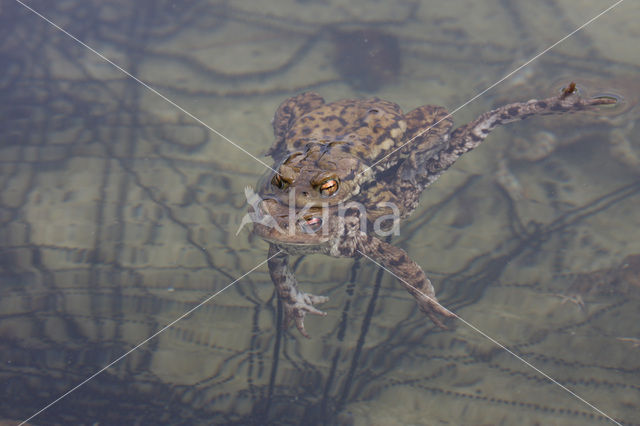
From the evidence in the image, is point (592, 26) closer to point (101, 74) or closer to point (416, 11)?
point (416, 11)

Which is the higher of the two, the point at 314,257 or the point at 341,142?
the point at 341,142

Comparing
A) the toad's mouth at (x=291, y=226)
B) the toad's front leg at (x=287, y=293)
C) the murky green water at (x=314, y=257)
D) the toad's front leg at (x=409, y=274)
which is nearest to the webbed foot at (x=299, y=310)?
the toad's front leg at (x=287, y=293)

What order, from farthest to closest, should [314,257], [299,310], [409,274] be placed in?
[314,257], [299,310], [409,274]

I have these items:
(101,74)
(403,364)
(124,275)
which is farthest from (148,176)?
(403,364)

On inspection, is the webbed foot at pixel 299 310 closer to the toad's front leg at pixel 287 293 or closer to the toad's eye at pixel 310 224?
the toad's front leg at pixel 287 293

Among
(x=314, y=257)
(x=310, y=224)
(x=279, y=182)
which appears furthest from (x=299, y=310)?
(x=279, y=182)

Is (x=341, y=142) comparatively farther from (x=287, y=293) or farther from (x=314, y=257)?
(x=287, y=293)

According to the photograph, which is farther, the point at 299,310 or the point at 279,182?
the point at 299,310
